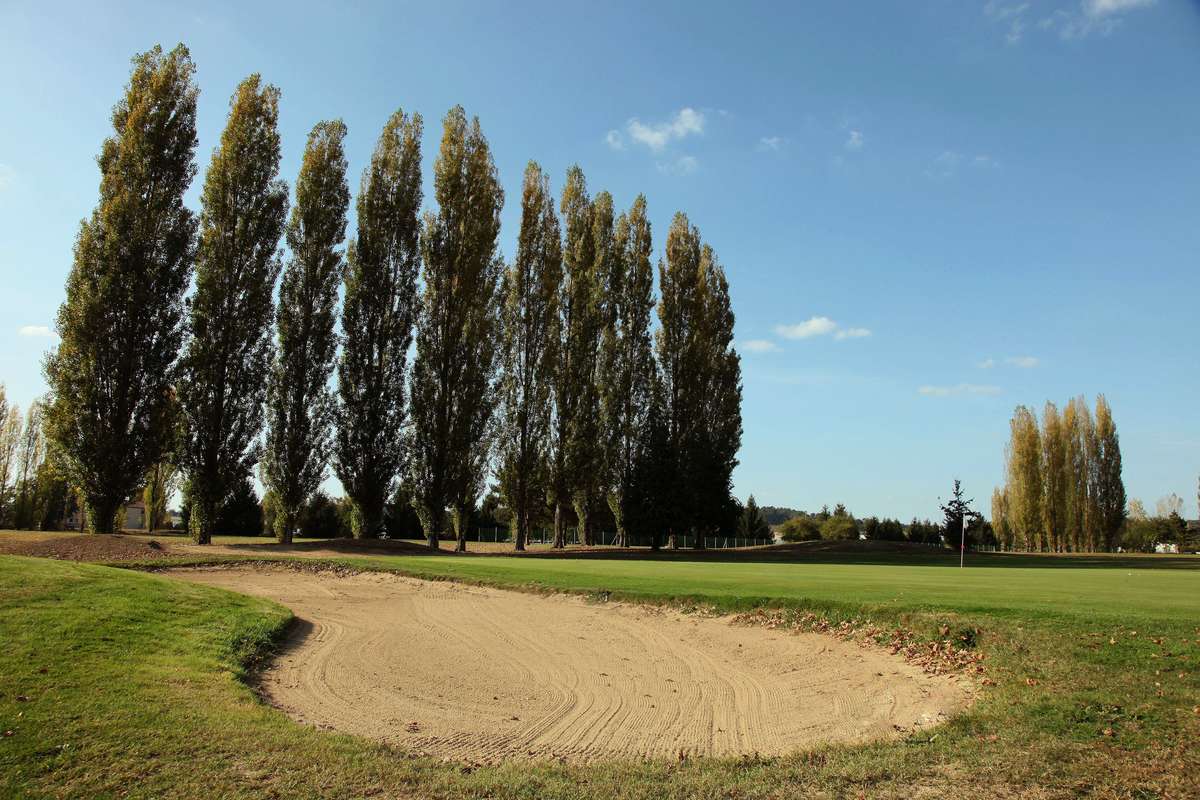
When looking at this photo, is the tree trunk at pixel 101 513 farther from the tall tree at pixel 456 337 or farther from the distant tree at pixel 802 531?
the distant tree at pixel 802 531

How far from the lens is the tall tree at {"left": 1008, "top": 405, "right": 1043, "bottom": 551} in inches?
3113

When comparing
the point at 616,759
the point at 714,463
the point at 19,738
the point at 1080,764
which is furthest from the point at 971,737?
the point at 714,463

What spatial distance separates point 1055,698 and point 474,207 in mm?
36473

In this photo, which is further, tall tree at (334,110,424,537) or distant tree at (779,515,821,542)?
distant tree at (779,515,821,542)

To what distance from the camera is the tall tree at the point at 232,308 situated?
3228 cm

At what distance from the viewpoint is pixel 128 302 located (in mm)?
30578

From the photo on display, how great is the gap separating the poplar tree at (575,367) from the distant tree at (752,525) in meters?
40.0

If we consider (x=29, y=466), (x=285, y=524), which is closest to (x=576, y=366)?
(x=285, y=524)

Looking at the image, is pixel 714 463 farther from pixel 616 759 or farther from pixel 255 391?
pixel 616 759

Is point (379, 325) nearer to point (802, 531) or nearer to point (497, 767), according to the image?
point (497, 767)

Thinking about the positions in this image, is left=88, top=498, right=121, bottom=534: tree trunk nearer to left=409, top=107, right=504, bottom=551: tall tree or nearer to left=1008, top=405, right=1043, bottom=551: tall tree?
left=409, top=107, right=504, bottom=551: tall tree

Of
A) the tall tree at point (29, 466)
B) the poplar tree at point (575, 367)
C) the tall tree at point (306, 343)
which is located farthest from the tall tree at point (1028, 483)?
the tall tree at point (29, 466)

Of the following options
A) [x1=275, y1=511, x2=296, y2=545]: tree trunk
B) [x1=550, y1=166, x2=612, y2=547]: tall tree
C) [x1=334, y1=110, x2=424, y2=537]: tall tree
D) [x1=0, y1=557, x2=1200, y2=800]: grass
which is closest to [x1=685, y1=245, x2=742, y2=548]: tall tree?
[x1=550, y1=166, x2=612, y2=547]: tall tree

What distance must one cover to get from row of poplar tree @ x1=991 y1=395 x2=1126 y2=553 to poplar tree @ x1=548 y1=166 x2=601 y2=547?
6150 cm
